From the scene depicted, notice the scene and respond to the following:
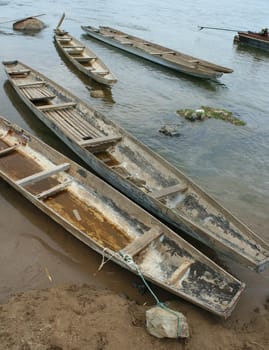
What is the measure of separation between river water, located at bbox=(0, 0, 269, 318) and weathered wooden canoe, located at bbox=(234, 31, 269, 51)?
0.86 meters

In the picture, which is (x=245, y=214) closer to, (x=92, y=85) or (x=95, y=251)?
(x=95, y=251)

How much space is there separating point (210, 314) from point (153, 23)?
87.0 ft

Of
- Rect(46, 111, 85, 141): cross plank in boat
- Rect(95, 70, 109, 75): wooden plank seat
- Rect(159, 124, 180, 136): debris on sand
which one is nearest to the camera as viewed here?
Rect(46, 111, 85, 141): cross plank in boat

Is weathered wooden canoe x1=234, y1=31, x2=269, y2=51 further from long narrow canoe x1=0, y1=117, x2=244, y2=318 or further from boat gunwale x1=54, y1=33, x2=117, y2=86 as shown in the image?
long narrow canoe x1=0, y1=117, x2=244, y2=318

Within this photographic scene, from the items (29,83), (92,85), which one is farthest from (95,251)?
(92,85)

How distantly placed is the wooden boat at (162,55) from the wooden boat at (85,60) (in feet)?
8.55

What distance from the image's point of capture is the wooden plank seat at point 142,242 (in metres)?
5.29

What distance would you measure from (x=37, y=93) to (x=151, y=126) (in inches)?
150

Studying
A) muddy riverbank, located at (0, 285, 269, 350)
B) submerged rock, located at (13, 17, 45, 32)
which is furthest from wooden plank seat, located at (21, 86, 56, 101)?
submerged rock, located at (13, 17, 45, 32)

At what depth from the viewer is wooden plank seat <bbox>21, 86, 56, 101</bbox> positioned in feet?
34.0

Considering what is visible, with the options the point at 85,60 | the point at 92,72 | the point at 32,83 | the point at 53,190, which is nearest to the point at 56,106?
the point at 32,83

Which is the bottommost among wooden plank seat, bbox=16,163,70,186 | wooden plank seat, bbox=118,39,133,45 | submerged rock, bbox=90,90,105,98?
wooden plank seat, bbox=16,163,70,186

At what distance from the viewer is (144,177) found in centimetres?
752

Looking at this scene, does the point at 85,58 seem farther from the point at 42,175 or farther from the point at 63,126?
the point at 42,175
